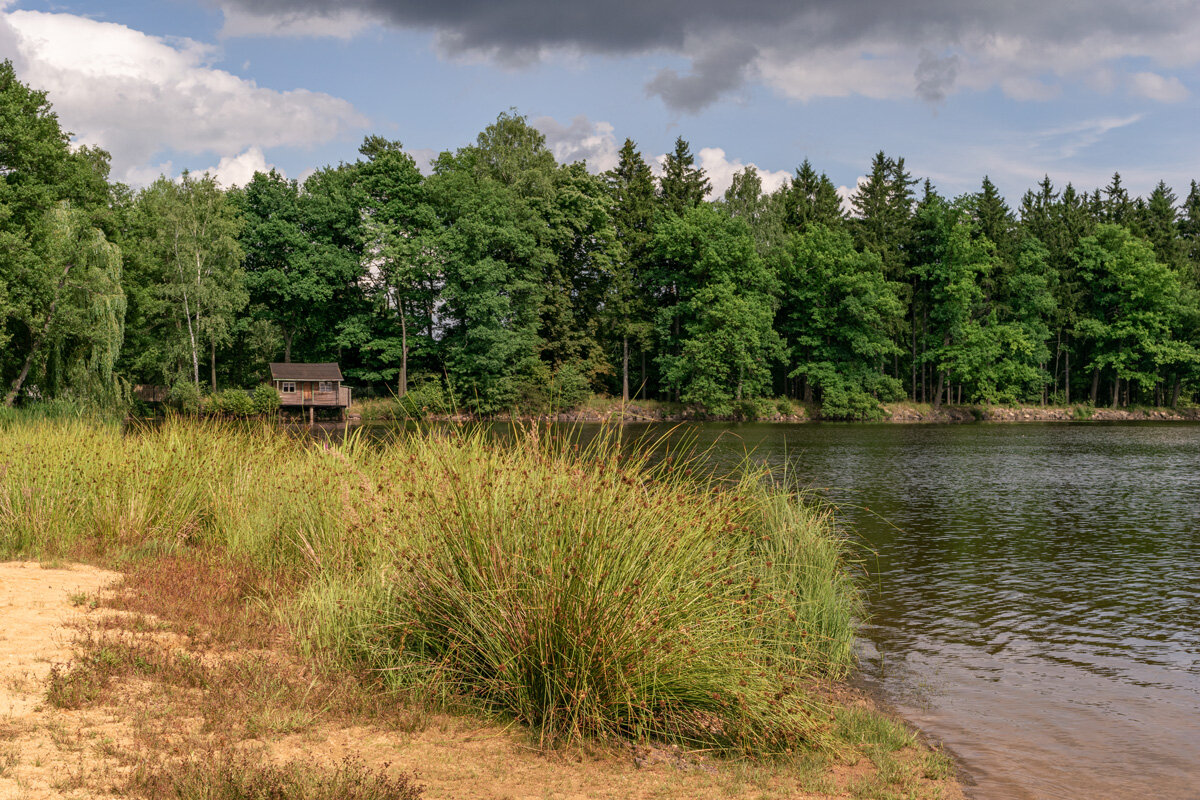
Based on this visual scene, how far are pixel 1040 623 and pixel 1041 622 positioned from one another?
59mm

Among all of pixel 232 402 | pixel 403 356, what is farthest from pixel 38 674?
pixel 403 356

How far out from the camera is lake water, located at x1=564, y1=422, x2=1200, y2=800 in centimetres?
638

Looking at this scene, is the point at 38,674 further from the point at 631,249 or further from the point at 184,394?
the point at 631,249

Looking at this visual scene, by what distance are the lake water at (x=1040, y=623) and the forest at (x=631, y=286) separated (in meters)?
26.4

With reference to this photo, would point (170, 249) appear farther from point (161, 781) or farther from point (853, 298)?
point (161, 781)

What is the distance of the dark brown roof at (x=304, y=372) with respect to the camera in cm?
5112

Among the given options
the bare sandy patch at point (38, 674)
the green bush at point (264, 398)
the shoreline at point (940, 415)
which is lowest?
the bare sandy patch at point (38, 674)

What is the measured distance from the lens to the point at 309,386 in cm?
5159

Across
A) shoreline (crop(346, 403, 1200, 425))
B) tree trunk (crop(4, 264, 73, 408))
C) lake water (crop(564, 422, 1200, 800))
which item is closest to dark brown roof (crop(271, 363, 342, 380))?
shoreline (crop(346, 403, 1200, 425))

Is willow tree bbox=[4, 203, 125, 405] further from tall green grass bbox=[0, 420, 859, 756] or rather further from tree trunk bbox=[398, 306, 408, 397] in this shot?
tall green grass bbox=[0, 420, 859, 756]

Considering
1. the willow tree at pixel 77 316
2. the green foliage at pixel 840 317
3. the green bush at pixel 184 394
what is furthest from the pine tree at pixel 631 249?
the willow tree at pixel 77 316

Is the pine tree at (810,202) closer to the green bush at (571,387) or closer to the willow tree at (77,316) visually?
the green bush at (571,387)

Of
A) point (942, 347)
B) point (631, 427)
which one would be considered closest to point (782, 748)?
point (631, 427)

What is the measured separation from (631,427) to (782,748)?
40503 mm
